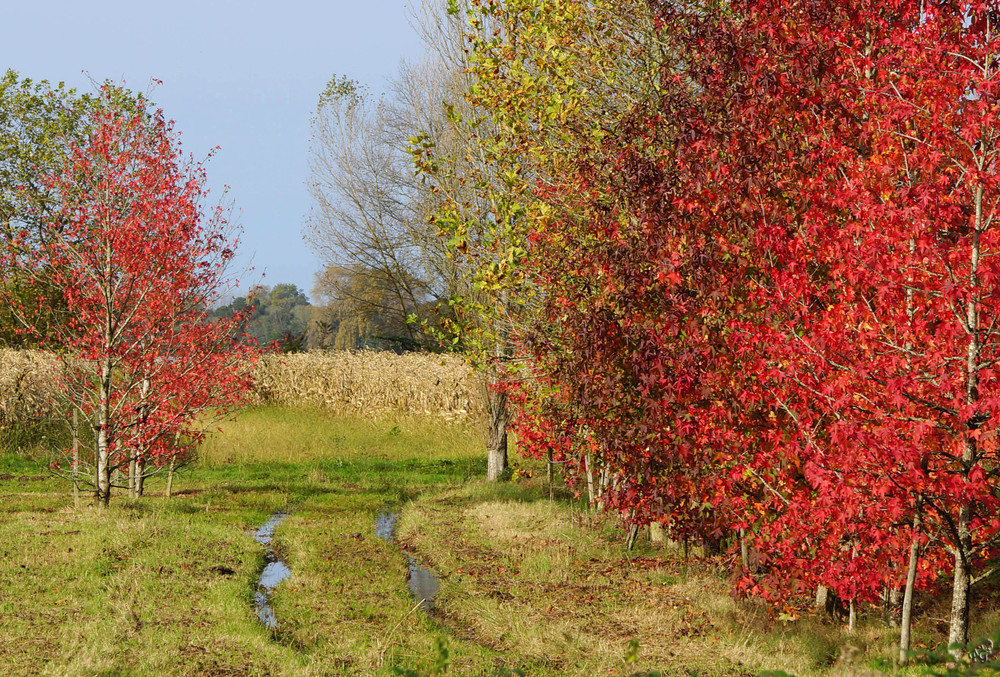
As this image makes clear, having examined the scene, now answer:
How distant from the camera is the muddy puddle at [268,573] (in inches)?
365

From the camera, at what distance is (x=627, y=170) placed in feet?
27.3

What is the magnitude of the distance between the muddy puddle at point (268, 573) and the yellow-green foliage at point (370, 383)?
38.0ft

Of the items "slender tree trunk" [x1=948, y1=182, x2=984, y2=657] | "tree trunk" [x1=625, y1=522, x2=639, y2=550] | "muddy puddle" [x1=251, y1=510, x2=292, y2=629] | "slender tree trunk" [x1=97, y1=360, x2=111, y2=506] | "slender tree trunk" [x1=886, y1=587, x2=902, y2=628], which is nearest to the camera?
"slender tree trunk" [x1=948, y1=182, x2=984, y2=657]

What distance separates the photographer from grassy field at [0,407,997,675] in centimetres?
764

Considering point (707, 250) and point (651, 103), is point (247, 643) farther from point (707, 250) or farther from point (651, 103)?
point (651, 103)

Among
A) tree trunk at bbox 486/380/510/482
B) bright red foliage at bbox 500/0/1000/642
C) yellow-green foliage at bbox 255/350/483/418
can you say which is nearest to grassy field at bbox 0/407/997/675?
bright red foliage at bbox 500/0/1000/642

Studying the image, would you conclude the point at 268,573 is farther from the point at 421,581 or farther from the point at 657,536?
the point at 657,536

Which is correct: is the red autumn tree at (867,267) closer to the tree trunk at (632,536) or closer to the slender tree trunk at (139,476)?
the tree trunk at (632,536)

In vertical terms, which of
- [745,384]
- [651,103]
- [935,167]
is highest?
[651,103]

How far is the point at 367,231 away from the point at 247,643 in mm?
18475

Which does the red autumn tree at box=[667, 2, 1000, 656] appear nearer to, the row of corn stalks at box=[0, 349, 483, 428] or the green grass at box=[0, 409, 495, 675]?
the green grass at box=[0, 409, 495, 675]

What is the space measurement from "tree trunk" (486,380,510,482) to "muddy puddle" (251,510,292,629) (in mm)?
4786

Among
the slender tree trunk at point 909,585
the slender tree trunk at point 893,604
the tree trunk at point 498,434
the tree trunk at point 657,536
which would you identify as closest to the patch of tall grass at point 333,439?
the tree trunk at point 498,434

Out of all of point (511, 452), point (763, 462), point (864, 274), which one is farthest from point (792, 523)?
point (511, 452)
